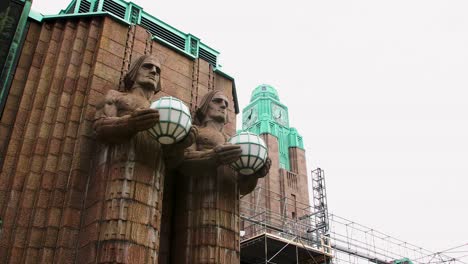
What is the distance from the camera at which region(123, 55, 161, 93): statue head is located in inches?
442

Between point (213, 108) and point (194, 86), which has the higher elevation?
point (194, 86)

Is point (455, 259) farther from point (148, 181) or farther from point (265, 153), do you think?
point (148, 181)

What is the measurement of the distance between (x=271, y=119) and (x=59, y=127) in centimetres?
5107

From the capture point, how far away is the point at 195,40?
1518cm

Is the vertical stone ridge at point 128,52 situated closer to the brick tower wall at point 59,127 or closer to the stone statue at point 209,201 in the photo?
the brick tower wall at point 59,127

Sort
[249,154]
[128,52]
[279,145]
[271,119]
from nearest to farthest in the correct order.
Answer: [249,154]
[128,52]
[271,119]
[279,145]

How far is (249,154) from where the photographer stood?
11.0 m

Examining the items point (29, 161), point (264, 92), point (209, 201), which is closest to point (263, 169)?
point (209, 201)

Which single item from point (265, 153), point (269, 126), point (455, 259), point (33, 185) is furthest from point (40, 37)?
point (269, 126)

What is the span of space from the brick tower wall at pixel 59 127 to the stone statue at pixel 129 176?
403 millimetres

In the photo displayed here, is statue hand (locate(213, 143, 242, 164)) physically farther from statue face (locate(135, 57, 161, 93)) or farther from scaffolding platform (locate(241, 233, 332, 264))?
scaffolding platform (locate(241, 233, 332, 264))

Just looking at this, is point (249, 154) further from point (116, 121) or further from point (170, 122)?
point (116, 121)

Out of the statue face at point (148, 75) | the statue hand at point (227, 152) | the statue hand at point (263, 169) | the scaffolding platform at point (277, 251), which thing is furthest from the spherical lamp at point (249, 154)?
the scaffolding platform at point (277, 251)

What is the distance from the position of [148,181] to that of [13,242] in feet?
8.93
